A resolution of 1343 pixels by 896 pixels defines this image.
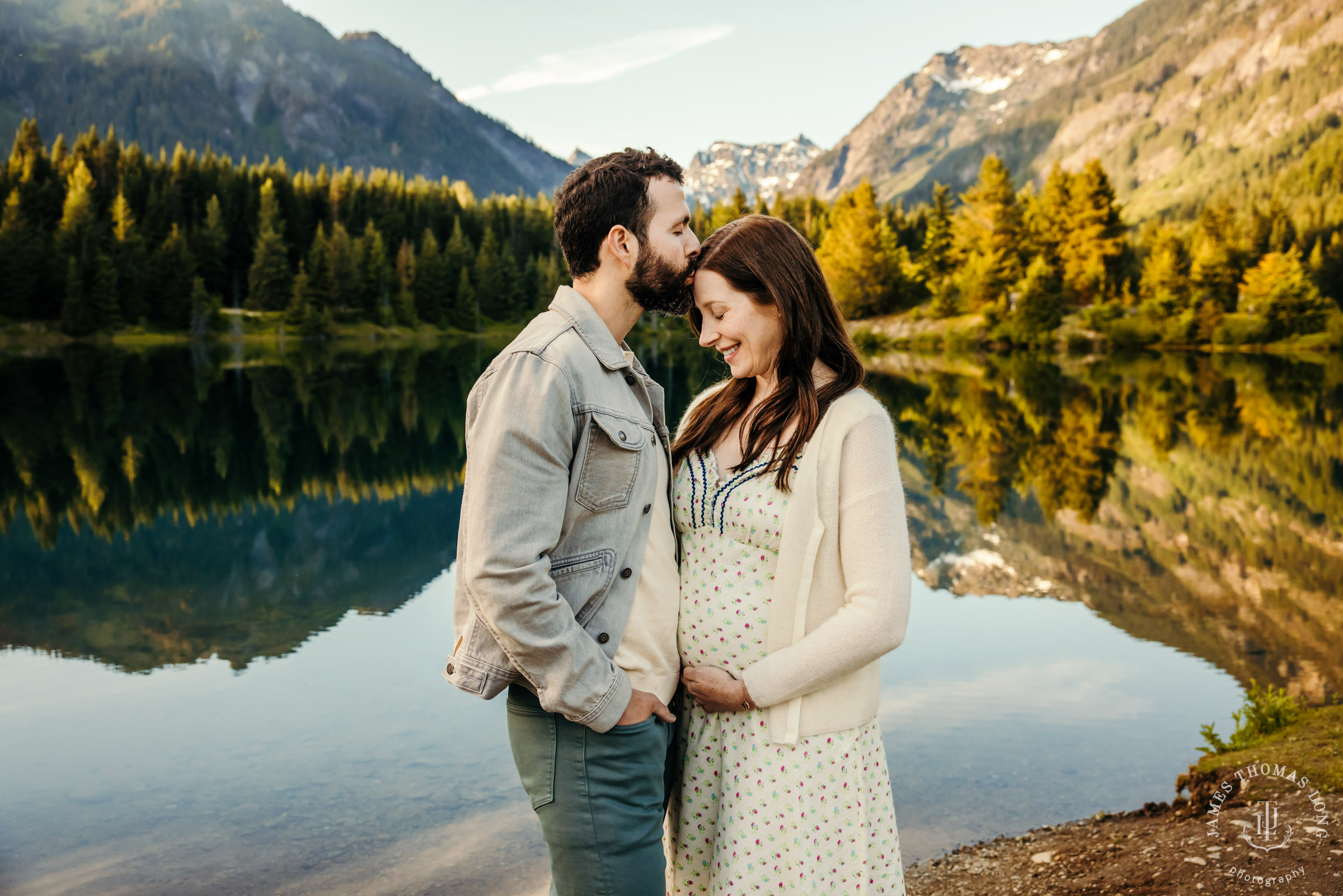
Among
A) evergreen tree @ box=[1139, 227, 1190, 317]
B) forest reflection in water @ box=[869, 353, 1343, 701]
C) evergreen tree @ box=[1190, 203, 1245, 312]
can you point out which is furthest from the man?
evergreen tree @ box=[1190, 203, 1245, 312]

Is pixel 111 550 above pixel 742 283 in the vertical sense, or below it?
below

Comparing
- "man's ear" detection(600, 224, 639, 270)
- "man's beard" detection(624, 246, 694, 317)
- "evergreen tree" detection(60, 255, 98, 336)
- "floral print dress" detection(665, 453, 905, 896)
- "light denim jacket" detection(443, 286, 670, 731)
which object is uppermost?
"evergreen tree" detection(60, 255, 98, 336)

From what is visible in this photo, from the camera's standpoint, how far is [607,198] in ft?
8.57

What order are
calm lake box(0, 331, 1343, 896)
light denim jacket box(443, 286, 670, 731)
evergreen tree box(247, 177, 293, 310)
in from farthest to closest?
evergreen tree box(247, 177, 293, 310)
calm lake box(0, 331, 1343, 896)
light denim jacket box(443, 286, 670, 731)

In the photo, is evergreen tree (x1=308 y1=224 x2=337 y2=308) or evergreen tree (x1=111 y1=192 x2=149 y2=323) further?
evergreen tree (x1=308 y1=224 x2=337 y2=308)

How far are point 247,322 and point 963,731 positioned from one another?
225 feet

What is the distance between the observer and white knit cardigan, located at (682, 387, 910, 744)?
2.52 metres

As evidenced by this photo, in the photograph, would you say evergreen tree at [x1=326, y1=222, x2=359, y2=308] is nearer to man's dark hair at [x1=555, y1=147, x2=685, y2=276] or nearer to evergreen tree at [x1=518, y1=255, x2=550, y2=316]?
evergreen tree at [x1=518, y1=255, x2=550, y2=316]

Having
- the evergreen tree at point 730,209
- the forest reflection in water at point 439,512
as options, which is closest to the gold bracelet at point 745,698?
the forest reflection in water at point 439,512

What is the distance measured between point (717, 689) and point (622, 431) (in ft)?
2.53

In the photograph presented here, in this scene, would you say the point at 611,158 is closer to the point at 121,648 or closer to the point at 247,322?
the point at 121,648

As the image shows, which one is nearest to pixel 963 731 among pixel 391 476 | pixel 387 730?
pixel 387 730

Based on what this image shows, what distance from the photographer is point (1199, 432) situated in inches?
834

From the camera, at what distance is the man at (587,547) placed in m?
2.34
